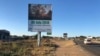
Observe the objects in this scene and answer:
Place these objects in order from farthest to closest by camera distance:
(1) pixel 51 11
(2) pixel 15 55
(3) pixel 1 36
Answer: (3) pixel 1 36 < (1) pixel 51 11 < (2) pixel 15 55

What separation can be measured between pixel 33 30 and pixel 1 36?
8492 cm

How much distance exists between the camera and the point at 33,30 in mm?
46406

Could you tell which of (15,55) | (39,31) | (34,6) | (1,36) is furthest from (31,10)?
(1,36)

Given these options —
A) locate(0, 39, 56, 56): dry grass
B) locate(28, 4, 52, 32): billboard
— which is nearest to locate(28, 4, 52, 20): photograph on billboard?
locate(28, 4, 52, 32): billboard

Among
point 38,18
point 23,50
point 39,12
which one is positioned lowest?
point 23,50

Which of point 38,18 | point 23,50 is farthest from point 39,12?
point 23,50

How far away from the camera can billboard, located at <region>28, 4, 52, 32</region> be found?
46094 mm

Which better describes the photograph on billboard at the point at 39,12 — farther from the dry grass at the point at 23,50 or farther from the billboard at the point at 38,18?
the dry grass at the point at 23,50

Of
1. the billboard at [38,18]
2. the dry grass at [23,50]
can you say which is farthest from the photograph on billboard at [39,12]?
the dry grass at [23,50]

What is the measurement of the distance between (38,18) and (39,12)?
1050 millimetres

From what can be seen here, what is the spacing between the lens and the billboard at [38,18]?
4609 cm

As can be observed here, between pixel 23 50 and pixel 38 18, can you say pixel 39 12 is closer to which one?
pixel 38 18

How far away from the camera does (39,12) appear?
46125mm

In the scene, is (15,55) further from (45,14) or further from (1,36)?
(1,36)
